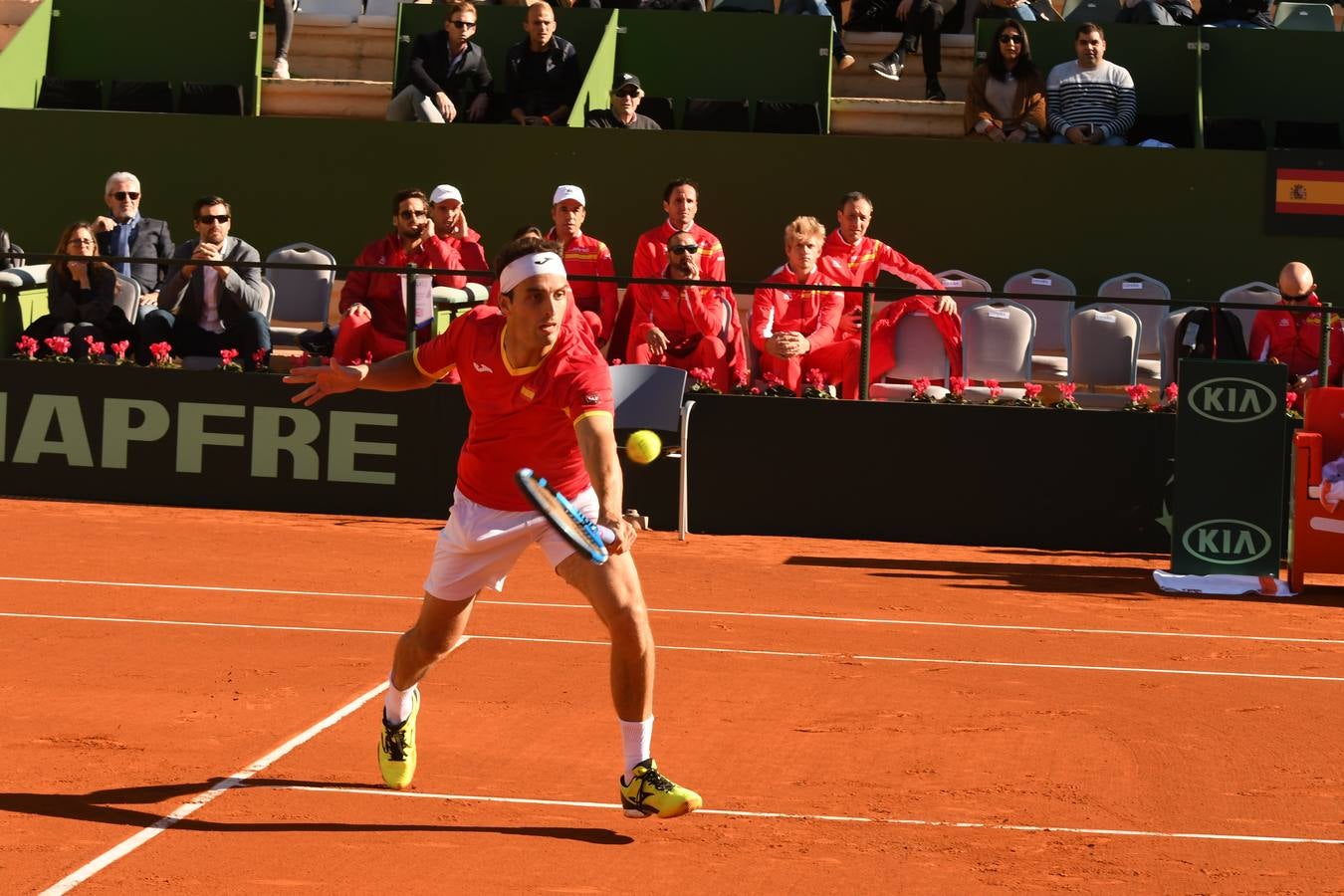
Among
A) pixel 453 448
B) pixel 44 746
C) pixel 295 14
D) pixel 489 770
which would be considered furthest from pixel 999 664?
pixel 295 14

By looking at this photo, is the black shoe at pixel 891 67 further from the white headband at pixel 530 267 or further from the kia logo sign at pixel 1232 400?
the white headband at pixel 530 267

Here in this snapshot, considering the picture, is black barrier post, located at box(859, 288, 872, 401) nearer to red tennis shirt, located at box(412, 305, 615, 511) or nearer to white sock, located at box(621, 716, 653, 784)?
red tennis shirt, located at box(412, 305, 615, 511)

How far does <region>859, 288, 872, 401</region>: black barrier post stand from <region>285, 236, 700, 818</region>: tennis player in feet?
21.7

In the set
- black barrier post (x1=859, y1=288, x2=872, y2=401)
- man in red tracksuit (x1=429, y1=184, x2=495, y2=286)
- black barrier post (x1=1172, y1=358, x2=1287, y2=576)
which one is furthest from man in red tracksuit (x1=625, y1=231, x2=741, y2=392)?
black barrier post (x1=1172, y1=358, x2=1287, y2=576)

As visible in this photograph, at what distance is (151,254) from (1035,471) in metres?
7.12

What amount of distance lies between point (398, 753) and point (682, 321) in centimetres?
718

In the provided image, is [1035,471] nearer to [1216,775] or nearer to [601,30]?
[1216,775]

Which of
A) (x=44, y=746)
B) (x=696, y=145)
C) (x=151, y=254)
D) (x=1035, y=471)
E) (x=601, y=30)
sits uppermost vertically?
(x=601, y=30)

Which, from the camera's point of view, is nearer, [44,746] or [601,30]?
[44,746]

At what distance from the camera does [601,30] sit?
17.6 metres

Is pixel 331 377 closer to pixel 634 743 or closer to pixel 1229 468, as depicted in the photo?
pixel 634 743

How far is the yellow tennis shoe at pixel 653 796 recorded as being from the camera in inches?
223

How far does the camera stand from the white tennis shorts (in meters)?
5.80

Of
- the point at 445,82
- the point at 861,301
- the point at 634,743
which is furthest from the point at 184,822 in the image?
the point at 445,82
